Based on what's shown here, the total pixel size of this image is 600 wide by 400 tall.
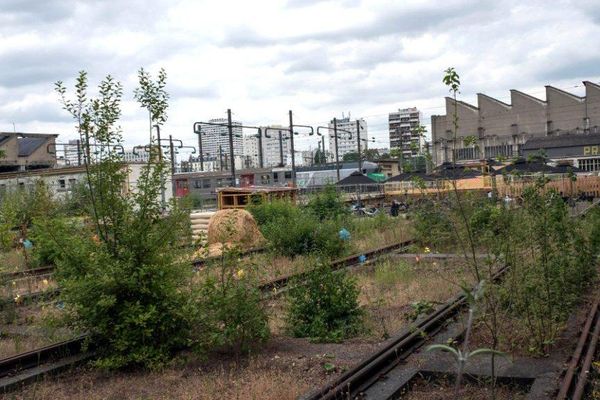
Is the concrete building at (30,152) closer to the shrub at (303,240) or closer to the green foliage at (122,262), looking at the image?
the shrub at (303,240)

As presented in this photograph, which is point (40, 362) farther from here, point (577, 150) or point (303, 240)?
point (577, 150)

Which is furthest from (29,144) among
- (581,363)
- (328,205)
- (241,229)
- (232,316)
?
(581,363)

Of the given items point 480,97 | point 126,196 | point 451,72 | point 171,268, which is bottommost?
point 171,268

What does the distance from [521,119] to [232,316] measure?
97.4 m

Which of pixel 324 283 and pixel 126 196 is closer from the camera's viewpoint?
pixel 126 196

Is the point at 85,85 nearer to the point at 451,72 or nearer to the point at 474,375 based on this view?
the point at 451,72

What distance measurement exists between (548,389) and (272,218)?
55.1 feet

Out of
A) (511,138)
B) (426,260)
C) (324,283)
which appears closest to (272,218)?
(426,260)

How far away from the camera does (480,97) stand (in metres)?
102

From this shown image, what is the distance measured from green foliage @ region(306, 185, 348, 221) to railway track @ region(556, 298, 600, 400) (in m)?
15.5

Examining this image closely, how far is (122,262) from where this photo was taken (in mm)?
7062

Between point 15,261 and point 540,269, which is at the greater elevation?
point 540,269

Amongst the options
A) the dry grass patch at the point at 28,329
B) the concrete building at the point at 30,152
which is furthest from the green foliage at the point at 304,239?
the concrete building at the point at 30,152

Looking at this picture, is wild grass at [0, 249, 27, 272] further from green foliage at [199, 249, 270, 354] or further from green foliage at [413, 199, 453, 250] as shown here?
green foliage at [413, 199, 453, 250]
